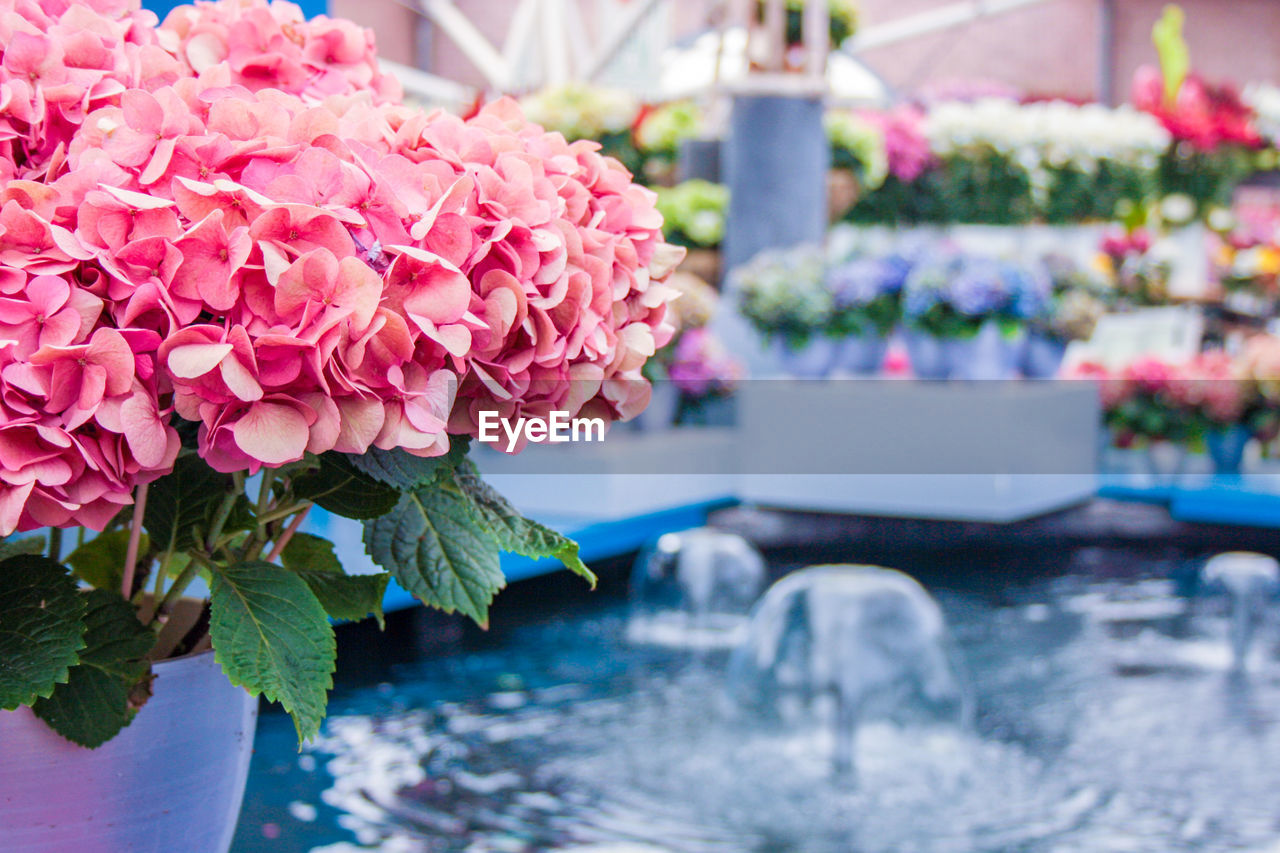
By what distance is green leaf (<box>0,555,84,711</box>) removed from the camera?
0.47 metres

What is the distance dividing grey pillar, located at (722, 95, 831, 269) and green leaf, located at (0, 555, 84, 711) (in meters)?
3.23

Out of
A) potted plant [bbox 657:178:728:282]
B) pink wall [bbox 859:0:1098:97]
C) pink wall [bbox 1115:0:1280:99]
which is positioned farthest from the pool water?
pink wall [bbox 1115:0:1280:99]

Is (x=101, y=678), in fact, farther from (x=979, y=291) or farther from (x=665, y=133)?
(x=665, y=133)

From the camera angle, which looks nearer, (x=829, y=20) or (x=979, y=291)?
(x=979, y=291)

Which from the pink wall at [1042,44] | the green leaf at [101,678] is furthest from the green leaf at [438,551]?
the pink wall at [1042,44]

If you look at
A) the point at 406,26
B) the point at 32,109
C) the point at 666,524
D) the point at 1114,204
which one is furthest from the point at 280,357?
the point at 406,26

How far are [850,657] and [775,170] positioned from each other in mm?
2085

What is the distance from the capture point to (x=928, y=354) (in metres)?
3.13

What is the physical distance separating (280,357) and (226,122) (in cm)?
11

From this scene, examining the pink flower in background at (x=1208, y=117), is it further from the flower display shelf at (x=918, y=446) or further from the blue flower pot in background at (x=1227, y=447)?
the flower display shelf at (x=918, y=446)

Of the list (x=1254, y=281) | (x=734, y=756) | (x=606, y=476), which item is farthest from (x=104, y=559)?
(x=1254, y=281)

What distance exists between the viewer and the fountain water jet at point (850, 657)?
1.74 metres

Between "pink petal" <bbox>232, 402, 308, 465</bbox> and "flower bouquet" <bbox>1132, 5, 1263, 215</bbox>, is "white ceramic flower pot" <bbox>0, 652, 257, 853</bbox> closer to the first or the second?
"pink petal" <bbox>232, 402, 308, 465</bbox>

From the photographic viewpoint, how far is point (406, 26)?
12.8 metres
